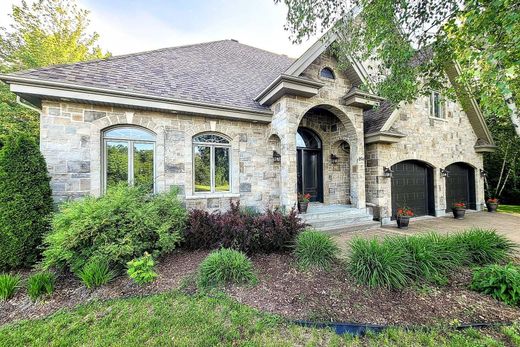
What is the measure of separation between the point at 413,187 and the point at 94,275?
11.2m

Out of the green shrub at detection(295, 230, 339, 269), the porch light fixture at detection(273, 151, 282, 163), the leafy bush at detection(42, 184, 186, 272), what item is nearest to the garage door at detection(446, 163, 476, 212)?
the porch light fixture at detection(273, 151, 282, 163)

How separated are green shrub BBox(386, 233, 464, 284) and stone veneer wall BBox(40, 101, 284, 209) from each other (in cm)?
430

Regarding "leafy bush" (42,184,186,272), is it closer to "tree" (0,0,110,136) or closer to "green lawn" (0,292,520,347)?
"green lawn" (0,292,520,347)

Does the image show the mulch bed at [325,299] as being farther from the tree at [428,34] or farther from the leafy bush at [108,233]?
the tree at [428,34]

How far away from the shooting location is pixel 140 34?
999 centimetres

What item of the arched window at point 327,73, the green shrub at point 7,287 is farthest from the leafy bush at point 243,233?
the arched window at point 327,73

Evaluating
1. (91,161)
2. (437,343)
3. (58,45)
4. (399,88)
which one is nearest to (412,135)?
(399,88)

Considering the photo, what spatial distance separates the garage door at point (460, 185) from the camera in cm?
1045

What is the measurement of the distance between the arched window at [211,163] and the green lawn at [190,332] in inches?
166

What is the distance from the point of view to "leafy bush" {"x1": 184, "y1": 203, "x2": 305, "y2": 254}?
450 centimetres

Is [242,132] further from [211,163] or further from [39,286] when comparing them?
[39,286]

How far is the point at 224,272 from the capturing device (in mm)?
3467

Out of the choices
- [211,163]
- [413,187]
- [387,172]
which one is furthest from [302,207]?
[413,187]

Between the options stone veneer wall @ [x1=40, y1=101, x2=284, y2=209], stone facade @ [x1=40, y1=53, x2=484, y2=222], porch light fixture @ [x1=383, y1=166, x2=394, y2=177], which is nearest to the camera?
stone veneer wall @ [x1=40, y1=101, x2=284, y2=209]
